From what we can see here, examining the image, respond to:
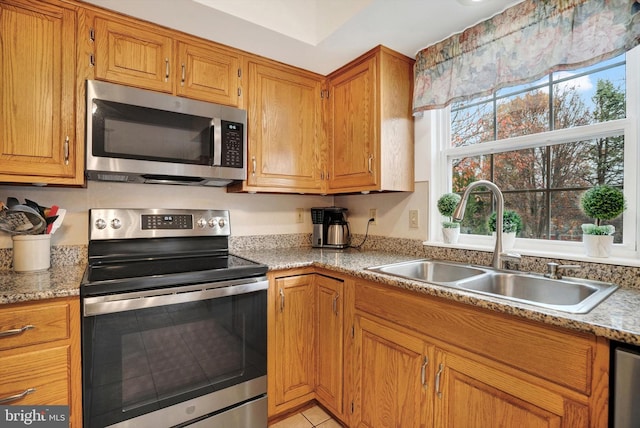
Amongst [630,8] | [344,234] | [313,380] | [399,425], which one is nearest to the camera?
[630,8]

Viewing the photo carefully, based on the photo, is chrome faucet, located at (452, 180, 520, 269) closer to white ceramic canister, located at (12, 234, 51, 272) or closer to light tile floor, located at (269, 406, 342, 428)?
light tile floor, located at (269, 406, 342, 428)

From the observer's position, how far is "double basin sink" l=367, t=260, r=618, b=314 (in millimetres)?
1106

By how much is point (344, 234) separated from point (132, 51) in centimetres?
170

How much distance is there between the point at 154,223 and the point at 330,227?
117 cm

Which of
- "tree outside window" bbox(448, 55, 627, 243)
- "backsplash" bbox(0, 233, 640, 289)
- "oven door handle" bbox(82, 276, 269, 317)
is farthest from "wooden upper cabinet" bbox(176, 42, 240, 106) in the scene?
"tree outside window" bbox(448, 55, 627, 243)

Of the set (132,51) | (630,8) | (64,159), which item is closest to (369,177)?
(630,8)

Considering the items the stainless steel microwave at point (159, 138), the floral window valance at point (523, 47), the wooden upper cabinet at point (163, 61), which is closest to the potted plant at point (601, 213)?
the floral window valance at point (523, 47)

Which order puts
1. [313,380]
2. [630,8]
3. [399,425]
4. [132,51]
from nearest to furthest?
[630,8] → [399,425] → [132,51] → [313,380]

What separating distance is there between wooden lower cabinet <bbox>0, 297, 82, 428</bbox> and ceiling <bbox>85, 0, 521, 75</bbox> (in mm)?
1395

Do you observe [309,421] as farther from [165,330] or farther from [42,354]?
[42,354]

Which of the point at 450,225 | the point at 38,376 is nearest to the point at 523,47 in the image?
the point at 450,225

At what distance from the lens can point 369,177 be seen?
1940mm

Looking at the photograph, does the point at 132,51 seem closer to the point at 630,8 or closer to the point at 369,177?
the point at 369,177

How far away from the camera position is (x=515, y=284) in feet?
4.68
